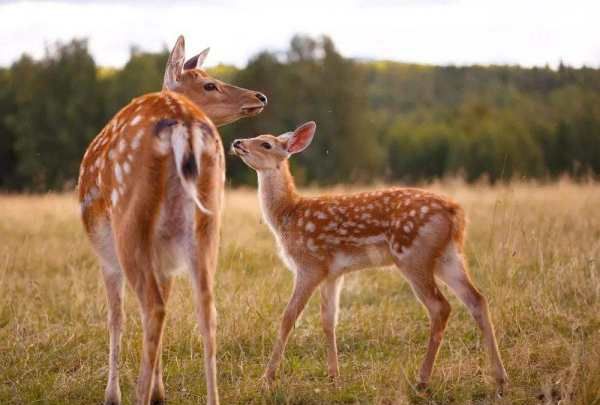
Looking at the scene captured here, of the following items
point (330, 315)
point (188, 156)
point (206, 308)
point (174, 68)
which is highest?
point (174, 68)

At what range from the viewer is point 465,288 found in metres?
5.70

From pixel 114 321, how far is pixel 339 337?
1980 millimetres

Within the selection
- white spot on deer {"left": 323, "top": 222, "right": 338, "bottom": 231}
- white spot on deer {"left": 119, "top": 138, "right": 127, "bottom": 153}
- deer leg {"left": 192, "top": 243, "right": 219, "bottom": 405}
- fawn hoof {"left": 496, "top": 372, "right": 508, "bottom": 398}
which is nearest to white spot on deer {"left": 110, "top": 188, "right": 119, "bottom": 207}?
white spot on deer {"left": 119, "top": 138, "right": 127, "bottom": 153}

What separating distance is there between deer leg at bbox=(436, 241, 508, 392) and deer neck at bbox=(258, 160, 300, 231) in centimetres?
146

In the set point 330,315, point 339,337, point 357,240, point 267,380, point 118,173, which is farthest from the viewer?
point 339,337

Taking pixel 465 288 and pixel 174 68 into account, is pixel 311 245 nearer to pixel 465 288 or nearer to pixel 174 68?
pixel 465 288

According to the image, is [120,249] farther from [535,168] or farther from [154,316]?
[535,168]

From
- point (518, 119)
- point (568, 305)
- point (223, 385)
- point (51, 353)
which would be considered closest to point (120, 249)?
point (223, 385)

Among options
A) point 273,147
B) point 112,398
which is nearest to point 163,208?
point 112,398

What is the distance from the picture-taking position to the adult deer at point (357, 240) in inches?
224

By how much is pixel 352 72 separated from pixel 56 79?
1373 centimetres

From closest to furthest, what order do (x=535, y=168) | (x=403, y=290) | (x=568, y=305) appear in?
1. (x=568, y=305)
2. (x=403, y=290)
3. (x=535, y=168)

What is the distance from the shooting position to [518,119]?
3922 cm

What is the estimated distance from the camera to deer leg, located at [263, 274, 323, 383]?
5.72 metres
